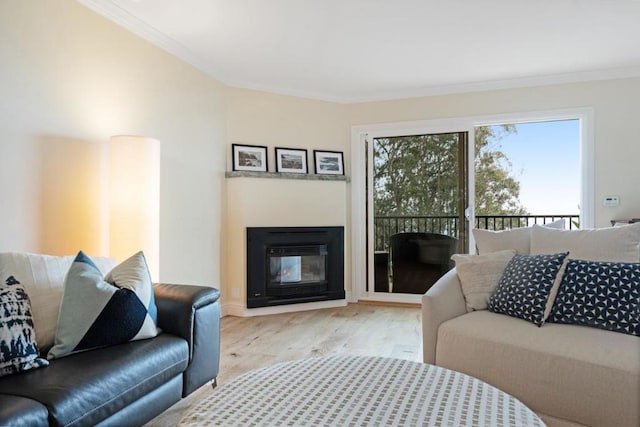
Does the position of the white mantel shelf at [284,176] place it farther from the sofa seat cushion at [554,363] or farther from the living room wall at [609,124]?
the sofa seat cushion at [554,363]

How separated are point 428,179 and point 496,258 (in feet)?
7.83

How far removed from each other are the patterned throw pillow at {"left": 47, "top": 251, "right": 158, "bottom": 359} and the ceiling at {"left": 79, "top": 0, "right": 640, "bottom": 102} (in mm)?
1854

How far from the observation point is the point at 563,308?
194 cm

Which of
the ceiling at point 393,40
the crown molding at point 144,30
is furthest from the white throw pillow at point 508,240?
the crown molding at point 144,30

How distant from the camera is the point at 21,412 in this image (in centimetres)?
123

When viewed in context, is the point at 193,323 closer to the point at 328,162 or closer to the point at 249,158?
the point at 249,158

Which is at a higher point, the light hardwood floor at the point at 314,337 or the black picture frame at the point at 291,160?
the black picture frame at the point at 291,160

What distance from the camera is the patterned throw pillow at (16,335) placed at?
1470 mm

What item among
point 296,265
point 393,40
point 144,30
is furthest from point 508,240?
point 144,30

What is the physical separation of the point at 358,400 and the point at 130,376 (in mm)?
954

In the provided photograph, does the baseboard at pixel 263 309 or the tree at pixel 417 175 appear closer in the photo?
the baseboard at pixel 263 309

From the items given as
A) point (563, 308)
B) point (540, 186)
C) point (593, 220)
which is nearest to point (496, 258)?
point (563, 308)

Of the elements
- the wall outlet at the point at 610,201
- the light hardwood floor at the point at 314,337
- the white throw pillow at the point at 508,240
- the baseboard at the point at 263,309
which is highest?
the wall outlet at the point at 610,201

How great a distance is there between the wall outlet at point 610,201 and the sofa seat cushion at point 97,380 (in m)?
4.06
